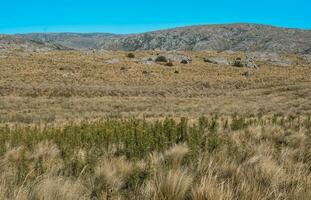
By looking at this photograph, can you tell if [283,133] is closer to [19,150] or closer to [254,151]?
[254,151]

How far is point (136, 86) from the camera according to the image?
4828 centimetres

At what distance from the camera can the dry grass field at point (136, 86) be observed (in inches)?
1091

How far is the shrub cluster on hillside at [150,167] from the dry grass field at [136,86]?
1308 cm

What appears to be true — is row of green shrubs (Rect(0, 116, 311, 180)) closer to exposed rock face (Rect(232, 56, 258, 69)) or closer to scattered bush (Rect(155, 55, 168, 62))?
scattered bush (Rect(155, 55, 168, 62))

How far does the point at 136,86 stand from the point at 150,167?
42.4 m

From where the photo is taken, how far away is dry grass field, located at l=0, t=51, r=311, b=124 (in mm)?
27719

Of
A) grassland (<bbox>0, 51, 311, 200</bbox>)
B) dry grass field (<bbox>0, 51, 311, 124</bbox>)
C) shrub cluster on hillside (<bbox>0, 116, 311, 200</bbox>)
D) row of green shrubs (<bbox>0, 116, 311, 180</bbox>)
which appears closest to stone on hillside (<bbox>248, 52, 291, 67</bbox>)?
dry grass field (<bbox>0, 51, 311, 124</bbox>)

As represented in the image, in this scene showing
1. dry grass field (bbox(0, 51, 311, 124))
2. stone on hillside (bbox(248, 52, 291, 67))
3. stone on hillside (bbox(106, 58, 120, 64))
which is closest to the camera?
dry grass field (bbox(0, 51, 311, 124))

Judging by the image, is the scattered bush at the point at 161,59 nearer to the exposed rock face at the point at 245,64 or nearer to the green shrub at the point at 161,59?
the green shrub at the point at 161,59

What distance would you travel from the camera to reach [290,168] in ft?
20.7

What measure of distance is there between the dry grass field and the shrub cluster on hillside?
1308 cm

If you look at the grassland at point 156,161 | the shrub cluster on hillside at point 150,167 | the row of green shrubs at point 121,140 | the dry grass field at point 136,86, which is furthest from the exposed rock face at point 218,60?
the shrub cluster on hillside at point 150,167

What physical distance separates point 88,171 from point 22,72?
4904cm

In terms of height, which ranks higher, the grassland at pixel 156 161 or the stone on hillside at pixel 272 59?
the grassland at pixel 156 161
